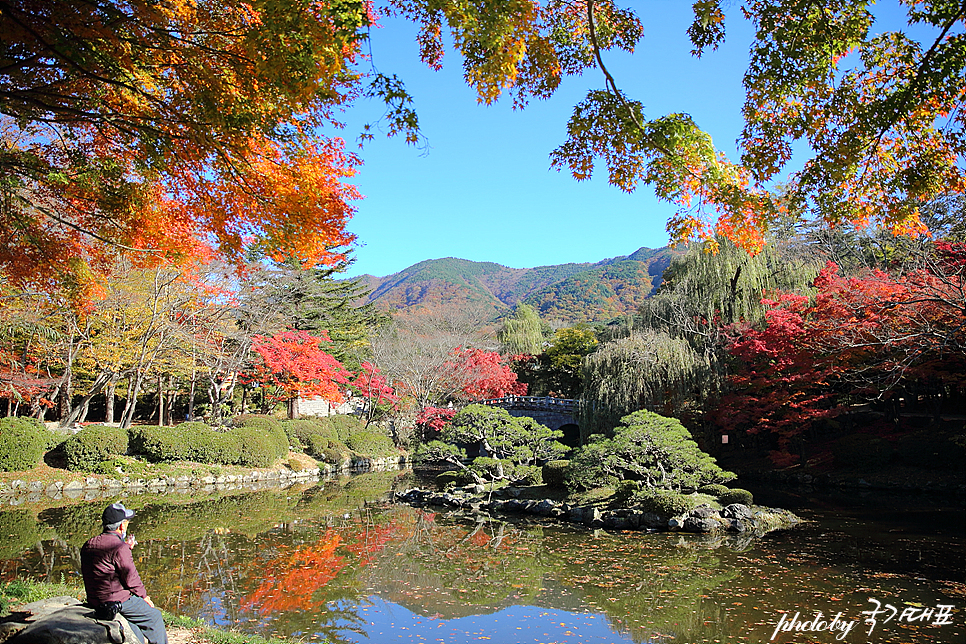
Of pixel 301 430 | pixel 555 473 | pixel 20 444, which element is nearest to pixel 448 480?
pixel 555 473

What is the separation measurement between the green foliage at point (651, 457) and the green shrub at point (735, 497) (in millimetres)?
311

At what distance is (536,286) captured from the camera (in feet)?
285

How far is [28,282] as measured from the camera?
7180mm

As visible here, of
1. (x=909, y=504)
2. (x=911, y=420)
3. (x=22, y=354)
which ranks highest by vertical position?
(x=22, y=354)

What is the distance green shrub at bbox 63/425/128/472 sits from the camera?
42.6ft

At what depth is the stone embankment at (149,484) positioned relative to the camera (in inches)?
459

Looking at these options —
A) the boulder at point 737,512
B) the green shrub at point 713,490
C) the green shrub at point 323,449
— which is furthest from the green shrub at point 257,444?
the boulder at point 737,512

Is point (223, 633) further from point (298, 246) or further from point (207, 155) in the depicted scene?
point (207, 155)

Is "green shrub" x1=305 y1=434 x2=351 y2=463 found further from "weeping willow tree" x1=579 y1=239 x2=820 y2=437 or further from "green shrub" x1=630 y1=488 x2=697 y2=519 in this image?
"green shrub" x1=630 y1=488 x2=697 y2=519

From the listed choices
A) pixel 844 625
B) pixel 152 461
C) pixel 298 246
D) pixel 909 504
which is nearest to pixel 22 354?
pixel 152 461

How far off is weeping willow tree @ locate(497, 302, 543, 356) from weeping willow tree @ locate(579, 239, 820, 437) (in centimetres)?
942

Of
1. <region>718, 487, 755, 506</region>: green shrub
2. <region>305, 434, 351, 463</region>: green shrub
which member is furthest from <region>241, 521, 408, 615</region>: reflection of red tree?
<region>305, 434, 351, 463</region>: green shrub

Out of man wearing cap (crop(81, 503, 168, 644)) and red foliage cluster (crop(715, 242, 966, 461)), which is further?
red foliage cluster (crop(715, 242, 966, 461))

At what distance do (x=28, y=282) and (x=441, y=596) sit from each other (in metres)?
6.47
